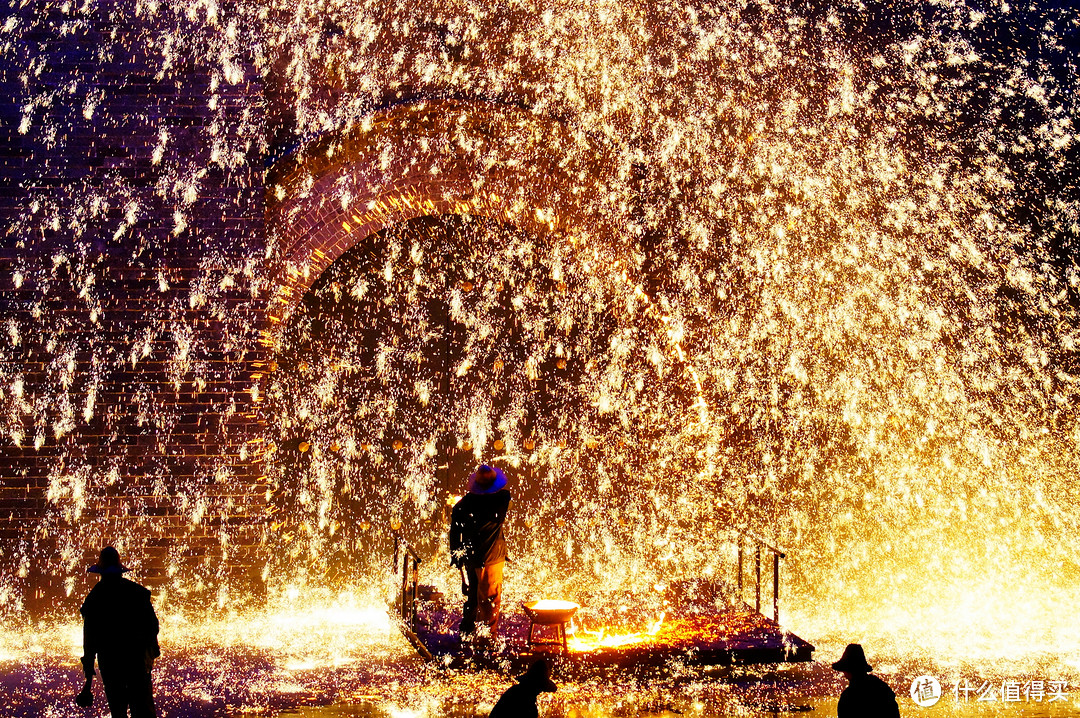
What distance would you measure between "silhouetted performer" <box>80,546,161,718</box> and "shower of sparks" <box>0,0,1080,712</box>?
9.68ft

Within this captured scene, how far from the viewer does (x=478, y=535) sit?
279 inches

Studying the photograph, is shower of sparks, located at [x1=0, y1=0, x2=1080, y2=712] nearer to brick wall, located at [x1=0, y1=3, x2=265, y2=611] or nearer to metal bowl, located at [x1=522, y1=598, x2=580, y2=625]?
brick wall, located at [x1=0, y1=3, x2=265, y2=611]

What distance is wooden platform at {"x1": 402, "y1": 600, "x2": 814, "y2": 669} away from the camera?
6.75 metres

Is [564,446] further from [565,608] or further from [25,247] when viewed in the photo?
[25,247]

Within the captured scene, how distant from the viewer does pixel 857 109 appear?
9.41 metres

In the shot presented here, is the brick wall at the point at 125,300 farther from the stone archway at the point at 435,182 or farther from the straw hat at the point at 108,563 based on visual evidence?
the straw hat at the point at 108,563

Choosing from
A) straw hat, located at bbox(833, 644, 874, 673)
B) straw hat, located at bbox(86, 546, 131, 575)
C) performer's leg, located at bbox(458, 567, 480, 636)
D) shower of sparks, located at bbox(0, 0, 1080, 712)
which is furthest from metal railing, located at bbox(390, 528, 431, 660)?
straw hat, located at bbox(833, 644, 874, 673)

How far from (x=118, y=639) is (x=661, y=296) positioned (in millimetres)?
5572

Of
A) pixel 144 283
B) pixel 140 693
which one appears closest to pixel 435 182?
pixel 144 283

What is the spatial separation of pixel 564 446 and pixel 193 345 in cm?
Answer: 354

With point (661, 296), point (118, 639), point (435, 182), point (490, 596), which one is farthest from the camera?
point (661, 296)

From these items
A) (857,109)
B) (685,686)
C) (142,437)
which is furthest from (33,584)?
(857,109)

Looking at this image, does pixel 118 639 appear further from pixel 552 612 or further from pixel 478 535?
pixel 552 612

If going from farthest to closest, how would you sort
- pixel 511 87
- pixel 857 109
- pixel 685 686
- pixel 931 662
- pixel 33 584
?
pixel 857 109
pixel 511 87
pixel 33 584
pixel 931 662
pixel 685 686
